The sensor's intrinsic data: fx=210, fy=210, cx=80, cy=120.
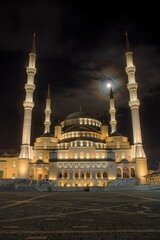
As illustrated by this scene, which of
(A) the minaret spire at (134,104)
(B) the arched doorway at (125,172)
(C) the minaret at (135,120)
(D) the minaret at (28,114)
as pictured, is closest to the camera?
(D) the minaret at (28,114)

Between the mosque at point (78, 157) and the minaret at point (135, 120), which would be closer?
the minaret at point (135, 120)

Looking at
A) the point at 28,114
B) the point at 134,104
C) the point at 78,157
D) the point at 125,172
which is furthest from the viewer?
the point at 78,157

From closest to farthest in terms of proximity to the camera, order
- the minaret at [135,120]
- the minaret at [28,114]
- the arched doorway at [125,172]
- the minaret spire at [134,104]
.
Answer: the minaret at [28,114], the minaret at [135,120], the minaret spire at [134,104], the arched doorway at [125,172]

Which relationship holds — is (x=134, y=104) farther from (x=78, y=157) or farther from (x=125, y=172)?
(x=78, y=157)

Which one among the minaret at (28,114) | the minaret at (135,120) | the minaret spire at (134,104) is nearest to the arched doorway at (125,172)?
the minaret at (135,120)

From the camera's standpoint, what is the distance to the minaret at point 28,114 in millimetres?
55134

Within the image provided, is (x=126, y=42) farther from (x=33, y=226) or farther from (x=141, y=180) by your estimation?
(x=33, y=226)

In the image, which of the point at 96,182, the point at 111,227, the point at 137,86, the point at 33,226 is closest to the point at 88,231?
the point at 111,227

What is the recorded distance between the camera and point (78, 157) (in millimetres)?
61750

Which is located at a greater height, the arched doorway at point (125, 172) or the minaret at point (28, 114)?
the minaret at point (28, 114)

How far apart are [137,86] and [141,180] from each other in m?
26.9

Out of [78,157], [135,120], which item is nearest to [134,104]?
[135,120]

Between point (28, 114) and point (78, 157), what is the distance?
62.5 ft

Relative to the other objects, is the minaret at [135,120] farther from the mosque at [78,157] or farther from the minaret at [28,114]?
the minaret at [28,114]
